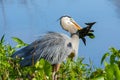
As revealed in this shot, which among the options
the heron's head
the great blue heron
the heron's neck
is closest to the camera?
the great blue heron

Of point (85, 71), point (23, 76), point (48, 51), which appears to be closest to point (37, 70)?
point (23, 76)

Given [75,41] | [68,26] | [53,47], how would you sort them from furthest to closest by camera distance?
[68,26]
[75,41]
[53,47]

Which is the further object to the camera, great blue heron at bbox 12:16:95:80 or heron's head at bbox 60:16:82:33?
heron's head at bbox 60:16:82:33

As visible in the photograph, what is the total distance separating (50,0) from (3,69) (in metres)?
31.3

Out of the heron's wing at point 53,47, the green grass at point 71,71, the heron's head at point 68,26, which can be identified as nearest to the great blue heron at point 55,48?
the heron's wing at point 53,47

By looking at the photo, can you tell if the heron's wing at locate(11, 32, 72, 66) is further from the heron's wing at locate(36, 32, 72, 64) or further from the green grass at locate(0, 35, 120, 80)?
the green grass at locate(0, 35, 120, 80)

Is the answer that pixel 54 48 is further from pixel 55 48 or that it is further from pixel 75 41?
pixel 75 41

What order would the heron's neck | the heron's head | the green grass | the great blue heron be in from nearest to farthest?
the green grass, the great blue heron, the heron's neck, the heron's head

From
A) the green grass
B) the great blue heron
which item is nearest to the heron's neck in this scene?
the great blue heron

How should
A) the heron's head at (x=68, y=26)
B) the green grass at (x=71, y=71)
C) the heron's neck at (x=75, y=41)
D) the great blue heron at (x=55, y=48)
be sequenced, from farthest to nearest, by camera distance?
the heron's head at (x=68, y=26) < the heron's neck at (x=75, y=41) < the great blue heron at (x=55, y=48) < the green grass at (x=71, y=71)

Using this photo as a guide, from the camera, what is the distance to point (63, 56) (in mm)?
3840

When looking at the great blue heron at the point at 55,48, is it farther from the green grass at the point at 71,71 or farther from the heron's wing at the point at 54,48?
the green grass at the point at 71,71

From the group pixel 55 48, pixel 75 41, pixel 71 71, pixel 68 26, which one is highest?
pixel 68 26

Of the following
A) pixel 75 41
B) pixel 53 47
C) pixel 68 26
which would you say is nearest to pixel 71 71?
pixel 53 47
